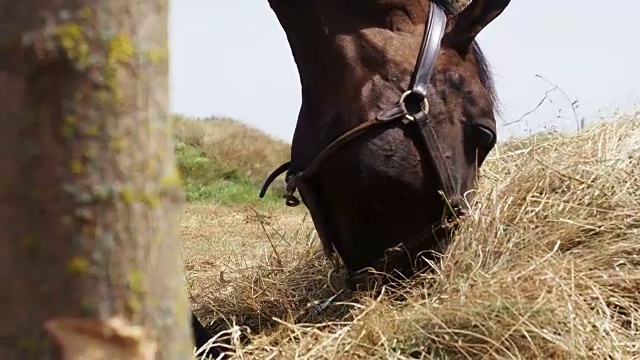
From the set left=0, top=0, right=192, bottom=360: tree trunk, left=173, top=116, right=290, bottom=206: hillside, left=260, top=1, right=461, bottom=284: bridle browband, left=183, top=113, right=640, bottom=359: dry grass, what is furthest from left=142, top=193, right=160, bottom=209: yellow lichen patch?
left=173, top=116, right=290, bottom=206: hillside

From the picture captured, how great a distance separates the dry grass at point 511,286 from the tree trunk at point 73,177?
4.68 ft

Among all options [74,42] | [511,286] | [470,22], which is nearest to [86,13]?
[74,42]

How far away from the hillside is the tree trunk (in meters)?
11.3

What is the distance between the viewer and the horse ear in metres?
2.75

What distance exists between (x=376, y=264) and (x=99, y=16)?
203 cm

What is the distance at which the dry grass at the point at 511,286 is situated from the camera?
220 centimetres

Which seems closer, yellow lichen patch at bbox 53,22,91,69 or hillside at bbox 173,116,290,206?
yellow lichen patch at bbox 53,22,91,69

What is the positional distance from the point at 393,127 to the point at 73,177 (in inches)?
76.8

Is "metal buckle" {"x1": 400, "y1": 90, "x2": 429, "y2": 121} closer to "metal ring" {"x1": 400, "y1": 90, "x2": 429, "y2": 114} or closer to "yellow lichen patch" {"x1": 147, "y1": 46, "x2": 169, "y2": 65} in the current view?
"metal ring" {"x1": 400, "y1": 90, "x2": 429, "y2": 114}

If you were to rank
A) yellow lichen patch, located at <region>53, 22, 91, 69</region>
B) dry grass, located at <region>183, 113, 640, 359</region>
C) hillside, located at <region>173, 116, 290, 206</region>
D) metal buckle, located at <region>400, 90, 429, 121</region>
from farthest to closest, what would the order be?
hillside, located at <region>173, 116, 290, 206</region> → metal buckle, located at <region>400, 90, 429, 121</region> → dry grass, located at <region>183, 113, 640, 359</region> → yellow lichen patch, located at <region>53, 22, 91, 69</region>

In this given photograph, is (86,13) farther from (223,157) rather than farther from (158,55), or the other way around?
(223,157)

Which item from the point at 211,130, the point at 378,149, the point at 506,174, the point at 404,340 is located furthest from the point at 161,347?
the point at 211,130

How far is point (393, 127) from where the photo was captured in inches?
107

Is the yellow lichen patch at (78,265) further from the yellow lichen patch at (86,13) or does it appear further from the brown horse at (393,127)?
the brown horse at (393,127)
